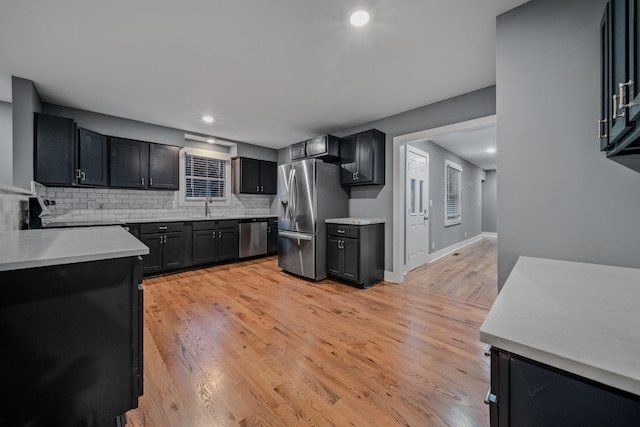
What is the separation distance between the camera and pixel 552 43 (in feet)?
5.12

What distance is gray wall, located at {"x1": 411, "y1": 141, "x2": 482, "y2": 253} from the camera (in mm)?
5035

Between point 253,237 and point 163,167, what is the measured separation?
2006 millimetres

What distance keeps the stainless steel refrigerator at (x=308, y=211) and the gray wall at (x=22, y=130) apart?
3.00 meters

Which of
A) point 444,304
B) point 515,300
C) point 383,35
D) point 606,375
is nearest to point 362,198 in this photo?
point 444,304

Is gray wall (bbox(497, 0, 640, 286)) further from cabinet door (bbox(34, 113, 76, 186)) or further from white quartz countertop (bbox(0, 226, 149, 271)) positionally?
cabinet door (bbox(34, 113, 76, 186))

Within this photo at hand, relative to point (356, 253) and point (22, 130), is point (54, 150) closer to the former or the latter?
point (22, 130)

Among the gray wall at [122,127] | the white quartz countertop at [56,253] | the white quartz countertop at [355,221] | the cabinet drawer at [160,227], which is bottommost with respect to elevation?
the cabinet drawer at [160,227]

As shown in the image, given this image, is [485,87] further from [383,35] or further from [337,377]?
[337,377]

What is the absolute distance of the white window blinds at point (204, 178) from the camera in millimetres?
A: 4781

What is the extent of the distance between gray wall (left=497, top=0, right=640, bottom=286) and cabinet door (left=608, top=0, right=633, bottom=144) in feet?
1.19

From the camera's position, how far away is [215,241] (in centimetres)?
451

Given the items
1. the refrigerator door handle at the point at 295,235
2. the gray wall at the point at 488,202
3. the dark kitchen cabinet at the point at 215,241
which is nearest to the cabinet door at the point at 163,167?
the dark kitchen cabinet at the point at 215,241

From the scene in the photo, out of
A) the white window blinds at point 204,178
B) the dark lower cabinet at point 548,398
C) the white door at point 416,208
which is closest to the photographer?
the dark lower cabinet at point 548,398

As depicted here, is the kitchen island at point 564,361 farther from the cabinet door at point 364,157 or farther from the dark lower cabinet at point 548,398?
the cabinet door at point 364,157
